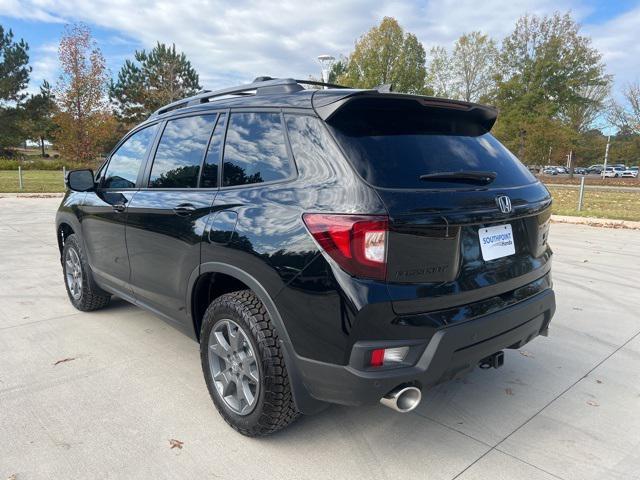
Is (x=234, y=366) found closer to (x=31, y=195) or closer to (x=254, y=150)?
(x=254, y=150)

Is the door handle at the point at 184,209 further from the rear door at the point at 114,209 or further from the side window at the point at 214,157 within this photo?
the rear door at the point at 114,209

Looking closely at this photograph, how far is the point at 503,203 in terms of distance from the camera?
8.06 ft

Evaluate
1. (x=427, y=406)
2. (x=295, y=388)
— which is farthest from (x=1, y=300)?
(x=427, y=406)

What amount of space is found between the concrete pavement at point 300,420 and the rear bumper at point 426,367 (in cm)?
50

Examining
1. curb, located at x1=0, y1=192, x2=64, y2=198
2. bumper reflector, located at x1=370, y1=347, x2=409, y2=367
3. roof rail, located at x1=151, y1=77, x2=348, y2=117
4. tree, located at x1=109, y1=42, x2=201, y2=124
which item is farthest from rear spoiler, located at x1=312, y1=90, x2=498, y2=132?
tree, located at x1=109, y1=42, x2=201, y2=124

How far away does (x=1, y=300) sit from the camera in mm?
4984

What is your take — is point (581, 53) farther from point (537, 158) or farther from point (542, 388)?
point (542, 388)

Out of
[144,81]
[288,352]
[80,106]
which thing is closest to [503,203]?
[288,352]

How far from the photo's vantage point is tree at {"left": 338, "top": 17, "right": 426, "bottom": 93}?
111ft

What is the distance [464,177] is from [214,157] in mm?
1479

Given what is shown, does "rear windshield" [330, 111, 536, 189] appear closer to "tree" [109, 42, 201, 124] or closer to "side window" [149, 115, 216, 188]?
"side window" [149, 115, 216, 188]

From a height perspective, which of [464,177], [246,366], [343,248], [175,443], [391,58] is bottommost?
[175,443]

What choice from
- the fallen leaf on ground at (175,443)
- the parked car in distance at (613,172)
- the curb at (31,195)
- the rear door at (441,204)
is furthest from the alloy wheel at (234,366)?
the parked car in distance at (613,172)

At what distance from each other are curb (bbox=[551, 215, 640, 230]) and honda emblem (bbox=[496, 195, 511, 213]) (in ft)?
33.4
